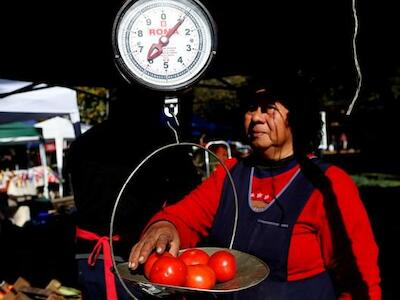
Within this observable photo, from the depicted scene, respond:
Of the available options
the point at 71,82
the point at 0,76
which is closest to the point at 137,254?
the point at 0,76

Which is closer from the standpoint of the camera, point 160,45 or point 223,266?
point 223,266

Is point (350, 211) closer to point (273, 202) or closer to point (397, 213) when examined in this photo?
point (273, 202)

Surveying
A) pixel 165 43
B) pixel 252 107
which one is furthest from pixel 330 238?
pixel 165 43

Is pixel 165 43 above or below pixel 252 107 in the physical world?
above

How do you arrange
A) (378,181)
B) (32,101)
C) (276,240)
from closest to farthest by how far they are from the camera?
(276,240)
(32,101)
(378,181)

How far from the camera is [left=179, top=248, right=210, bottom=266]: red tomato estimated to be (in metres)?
1.77

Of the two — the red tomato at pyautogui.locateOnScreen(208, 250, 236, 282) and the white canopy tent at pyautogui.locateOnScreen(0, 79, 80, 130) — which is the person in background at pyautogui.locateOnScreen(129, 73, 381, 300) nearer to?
the red tomato at pyautogui.locateOnScreen(208, 250, 236, 282)

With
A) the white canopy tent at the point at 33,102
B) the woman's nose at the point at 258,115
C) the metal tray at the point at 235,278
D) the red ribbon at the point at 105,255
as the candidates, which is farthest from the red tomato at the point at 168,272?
the white canopy tent at the point at 33,102

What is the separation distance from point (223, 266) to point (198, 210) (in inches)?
22.5

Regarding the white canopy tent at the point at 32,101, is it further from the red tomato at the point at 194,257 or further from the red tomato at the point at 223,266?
the red tomato at the point at 223,266

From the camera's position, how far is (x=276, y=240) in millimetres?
1927

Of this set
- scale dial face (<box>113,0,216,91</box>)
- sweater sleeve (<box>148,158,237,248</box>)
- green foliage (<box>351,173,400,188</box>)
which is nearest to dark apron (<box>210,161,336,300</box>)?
sweater sleeve (<box>148,158,237,248</box>)

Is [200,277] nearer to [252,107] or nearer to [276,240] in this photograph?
[276,240]

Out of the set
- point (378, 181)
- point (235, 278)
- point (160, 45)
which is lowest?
point (378, 181)
